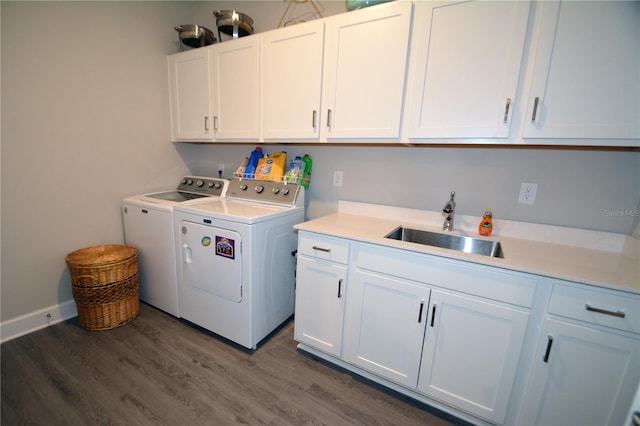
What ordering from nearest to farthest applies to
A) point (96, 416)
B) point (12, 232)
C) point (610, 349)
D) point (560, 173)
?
point (610, 349)
point (96, 416)
point (560, 173)
point (12, 232)

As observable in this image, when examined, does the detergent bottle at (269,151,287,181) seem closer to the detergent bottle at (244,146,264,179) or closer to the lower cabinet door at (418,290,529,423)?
the detergent bottle at (244,146,264,179)

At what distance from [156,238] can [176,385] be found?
3.50 ft

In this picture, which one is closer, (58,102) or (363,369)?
(363,369)

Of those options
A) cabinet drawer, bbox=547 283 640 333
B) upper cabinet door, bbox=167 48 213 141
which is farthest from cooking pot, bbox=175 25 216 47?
cabinet drawer, bbox=547 283 640 333

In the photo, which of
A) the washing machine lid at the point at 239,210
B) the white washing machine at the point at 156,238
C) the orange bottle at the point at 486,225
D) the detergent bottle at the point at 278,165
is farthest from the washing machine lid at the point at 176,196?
the orange bottle at the point at 486,225

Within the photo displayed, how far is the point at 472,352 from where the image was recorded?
4.21 feet

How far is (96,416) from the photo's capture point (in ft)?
4.39

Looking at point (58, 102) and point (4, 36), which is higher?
point (4, 36)

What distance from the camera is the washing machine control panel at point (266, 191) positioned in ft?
6.67

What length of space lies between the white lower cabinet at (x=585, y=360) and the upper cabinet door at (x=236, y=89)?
79.8 inches

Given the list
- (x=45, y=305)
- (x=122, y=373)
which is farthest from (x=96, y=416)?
(x=45, y=305)

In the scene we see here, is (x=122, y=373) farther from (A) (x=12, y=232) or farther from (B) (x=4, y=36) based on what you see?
(B) (x=4, y=36)

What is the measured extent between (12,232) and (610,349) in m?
3.25

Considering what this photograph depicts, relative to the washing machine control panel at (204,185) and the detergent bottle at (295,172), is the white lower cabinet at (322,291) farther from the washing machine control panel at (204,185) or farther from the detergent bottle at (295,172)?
the washing machine control panel at (204,185)
